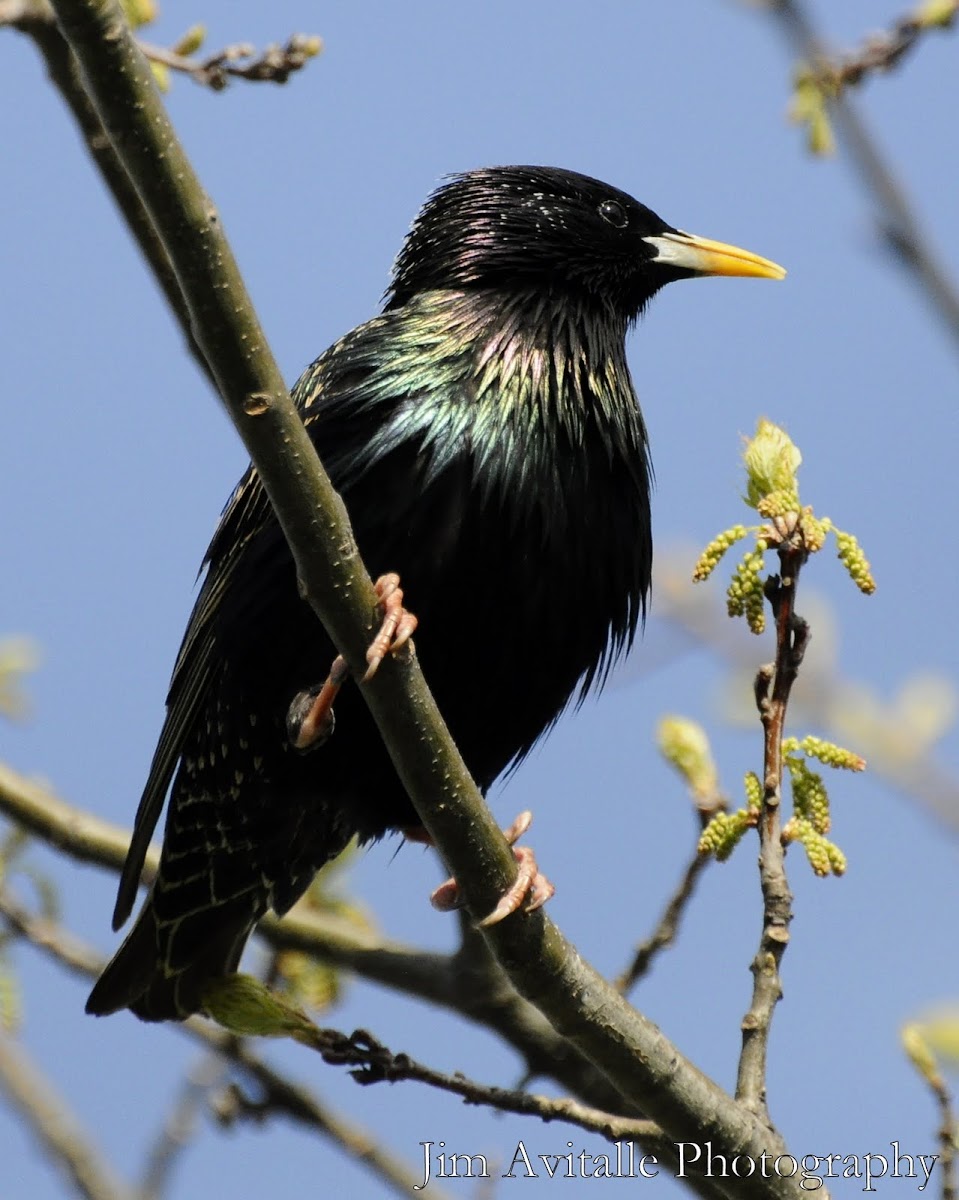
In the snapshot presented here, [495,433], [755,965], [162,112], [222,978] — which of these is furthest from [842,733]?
[162,112]

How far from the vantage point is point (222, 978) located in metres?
3.39

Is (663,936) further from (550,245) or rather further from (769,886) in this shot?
(550,245)

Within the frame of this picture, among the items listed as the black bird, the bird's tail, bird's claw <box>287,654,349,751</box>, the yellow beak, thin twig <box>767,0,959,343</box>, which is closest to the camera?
thin twig <box>767,0,959,343</box>

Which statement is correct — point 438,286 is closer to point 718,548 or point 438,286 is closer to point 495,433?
point 495,433

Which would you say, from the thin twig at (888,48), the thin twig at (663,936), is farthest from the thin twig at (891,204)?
the thin twig at (663,936)

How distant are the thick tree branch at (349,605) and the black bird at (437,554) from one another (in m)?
0.76

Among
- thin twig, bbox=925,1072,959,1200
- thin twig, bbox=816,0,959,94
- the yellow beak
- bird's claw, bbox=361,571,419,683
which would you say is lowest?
thin twig, bbox=925,1072,959,1200

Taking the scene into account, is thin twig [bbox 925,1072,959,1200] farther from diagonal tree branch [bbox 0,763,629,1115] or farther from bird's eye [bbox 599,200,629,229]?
bird's eye [bbox 599,200,629,229]

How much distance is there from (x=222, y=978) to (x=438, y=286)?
1892 millimetres

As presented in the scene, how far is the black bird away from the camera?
143 inches

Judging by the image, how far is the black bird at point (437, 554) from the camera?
363 cm

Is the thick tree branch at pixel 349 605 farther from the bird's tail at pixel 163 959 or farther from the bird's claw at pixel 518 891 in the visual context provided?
the bird's tail at pixel 163 959

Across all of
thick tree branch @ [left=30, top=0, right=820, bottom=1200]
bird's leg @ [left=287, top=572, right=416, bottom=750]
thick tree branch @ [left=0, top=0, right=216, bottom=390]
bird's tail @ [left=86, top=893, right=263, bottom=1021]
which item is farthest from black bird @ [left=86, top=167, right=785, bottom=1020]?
thick tree branch @ [left=30, top=0, right=820, bottom=1200]

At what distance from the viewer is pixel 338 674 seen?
321cm
